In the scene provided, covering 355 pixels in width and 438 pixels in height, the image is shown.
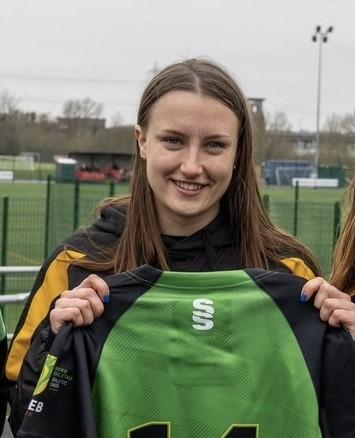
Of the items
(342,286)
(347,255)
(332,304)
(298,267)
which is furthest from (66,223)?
(332,304)

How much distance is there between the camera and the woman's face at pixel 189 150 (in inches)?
96.3

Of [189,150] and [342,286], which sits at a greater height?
[189,150]

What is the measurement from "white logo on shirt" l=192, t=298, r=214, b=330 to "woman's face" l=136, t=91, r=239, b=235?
32cm

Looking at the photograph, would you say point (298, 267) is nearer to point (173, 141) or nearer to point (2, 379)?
point (173, 141)

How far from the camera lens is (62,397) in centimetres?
223

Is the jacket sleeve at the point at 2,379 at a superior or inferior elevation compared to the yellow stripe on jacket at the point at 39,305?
inferior

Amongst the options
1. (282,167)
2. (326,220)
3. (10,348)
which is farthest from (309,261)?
(282,167)

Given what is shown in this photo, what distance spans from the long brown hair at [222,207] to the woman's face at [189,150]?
7 cm

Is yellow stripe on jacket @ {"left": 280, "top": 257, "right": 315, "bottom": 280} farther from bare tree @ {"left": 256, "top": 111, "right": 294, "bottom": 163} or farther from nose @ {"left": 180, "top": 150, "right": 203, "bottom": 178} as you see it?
bare tree @ {"left": 256, "top": 111, "right": 294, "bottom": 163}

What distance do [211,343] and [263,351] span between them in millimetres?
177

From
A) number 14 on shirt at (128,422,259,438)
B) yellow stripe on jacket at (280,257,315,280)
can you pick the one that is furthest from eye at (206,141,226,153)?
number 14 on shirt at (128,422,259,438)

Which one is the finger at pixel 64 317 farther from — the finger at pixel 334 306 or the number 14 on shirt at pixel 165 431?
the finger at pixel 334 306

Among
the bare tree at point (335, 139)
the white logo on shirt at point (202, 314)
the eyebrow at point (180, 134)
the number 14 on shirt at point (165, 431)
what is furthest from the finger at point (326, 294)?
the bare tree at point (335, 139)

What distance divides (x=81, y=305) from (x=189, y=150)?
0.62 m
